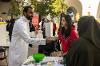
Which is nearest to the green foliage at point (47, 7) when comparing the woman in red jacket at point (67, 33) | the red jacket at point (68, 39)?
the woman in red jacket at point (67, 33)

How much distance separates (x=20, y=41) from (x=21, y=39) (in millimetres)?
39

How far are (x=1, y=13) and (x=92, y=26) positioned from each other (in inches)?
975

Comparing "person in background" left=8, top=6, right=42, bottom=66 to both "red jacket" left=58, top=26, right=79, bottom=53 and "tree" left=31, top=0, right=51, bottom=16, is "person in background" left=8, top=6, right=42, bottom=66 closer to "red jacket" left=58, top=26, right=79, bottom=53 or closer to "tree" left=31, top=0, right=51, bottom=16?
"red jacket" left=58, top=26, right=79, bottom=53

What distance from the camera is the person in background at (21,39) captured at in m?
5.53

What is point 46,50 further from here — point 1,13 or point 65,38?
point 1,13

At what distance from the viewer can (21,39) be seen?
18.4ft

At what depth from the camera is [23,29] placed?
5523mm

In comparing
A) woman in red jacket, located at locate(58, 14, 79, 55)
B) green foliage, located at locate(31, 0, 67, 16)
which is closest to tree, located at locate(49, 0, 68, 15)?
green foliage, located at locate(31, 0, 67, 16)

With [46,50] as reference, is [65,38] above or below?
above

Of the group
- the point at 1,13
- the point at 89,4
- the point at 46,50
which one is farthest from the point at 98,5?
the point at 46,50

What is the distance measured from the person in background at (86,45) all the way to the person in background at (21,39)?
217cm

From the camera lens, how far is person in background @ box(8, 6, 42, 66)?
18.1 ft

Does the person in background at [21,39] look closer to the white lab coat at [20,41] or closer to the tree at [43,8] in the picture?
the white lab coat at [20,41]

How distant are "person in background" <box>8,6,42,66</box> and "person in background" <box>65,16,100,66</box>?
85.4 inches
